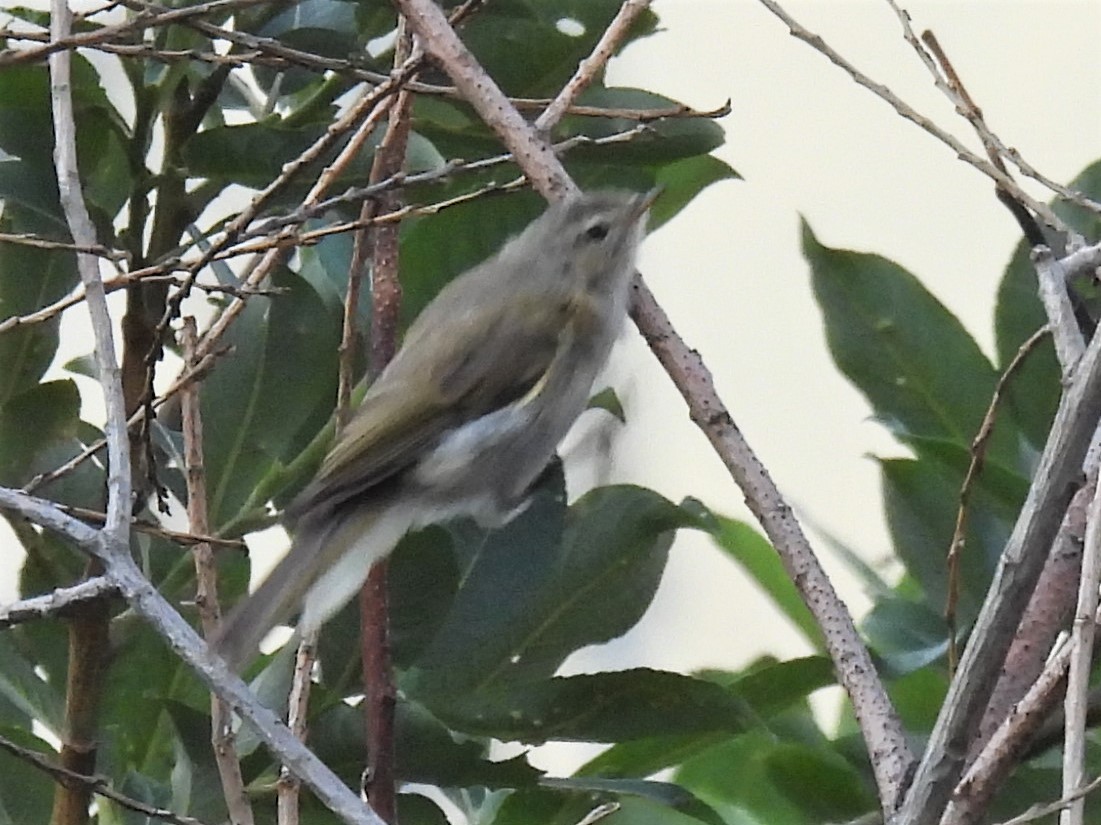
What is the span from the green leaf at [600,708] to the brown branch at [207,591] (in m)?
0.22

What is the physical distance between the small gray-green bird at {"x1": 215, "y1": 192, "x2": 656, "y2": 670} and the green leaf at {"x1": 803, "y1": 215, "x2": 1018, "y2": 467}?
161 millimetres

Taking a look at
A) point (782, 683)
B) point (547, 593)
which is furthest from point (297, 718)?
point (782, 683)

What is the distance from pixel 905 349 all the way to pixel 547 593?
316 millimetres

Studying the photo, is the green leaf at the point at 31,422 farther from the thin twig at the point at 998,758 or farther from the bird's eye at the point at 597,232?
the thin twig at the point at 998,758

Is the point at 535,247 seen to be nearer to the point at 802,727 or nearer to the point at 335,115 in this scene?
the point at 335,115

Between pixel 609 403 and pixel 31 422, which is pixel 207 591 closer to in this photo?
pixel 31 422

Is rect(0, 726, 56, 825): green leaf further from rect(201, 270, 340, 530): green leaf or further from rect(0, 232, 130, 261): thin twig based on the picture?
rect(0, 232, 130, 261): thin twig

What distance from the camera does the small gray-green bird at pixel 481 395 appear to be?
1.16 metres

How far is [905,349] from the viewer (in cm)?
111

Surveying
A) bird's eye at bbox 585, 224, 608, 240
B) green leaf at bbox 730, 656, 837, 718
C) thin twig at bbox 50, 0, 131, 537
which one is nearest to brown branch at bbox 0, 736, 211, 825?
thin twig at bbox 50, 0, 131, 537

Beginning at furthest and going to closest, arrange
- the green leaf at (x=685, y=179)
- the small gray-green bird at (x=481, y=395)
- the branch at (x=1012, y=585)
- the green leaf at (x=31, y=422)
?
the green leaf at (x=685, y=179)
the small gray-green bird at (x=481, y=395)
the green leaf at (x=31, y=422)
the branch at (x=1012, y=585)

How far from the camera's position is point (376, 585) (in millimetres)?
902

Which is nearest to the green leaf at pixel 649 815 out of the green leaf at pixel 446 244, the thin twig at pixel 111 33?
→ the green leaf at pixel 446 244

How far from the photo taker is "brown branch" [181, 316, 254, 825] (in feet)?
2.41
